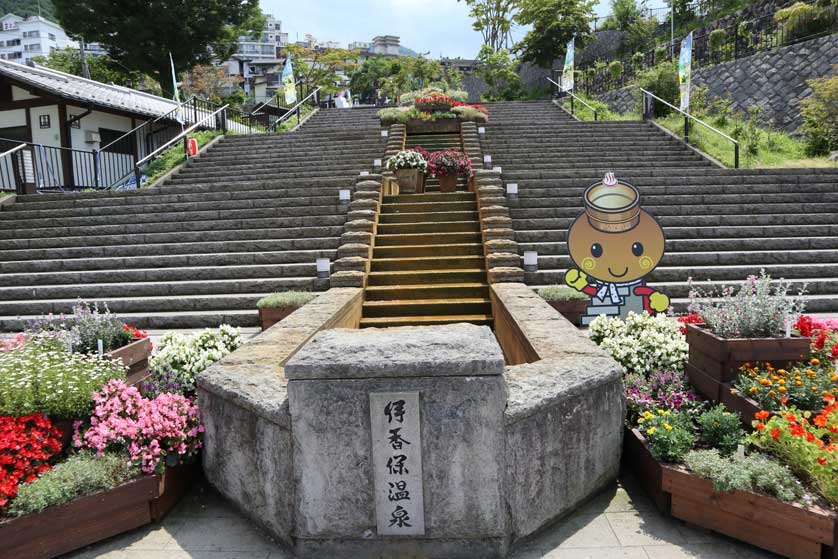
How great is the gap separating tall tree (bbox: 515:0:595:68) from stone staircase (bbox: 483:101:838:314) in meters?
19.5

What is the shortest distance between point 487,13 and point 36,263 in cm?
3960

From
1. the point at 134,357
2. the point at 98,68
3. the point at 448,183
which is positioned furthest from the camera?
the point at 98,68

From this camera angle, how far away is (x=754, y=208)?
1016 centimetres

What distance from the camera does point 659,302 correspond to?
5.98 meters

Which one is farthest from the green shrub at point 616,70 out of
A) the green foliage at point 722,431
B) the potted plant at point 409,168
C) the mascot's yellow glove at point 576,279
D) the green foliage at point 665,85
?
the green foliage at point 722,431

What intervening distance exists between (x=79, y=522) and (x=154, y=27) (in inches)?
1064

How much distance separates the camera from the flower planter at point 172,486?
3199 millimetres

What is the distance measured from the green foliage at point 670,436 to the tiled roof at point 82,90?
58.7ft

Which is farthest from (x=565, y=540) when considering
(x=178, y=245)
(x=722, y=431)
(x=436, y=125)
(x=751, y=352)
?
(x=436, y=125)

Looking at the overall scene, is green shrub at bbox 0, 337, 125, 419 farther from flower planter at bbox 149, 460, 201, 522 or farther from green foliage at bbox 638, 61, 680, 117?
green foliage at bbox 638, 61, 680, 117

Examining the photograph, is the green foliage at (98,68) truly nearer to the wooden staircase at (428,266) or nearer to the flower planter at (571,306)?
the wooden staircase at (428,266)

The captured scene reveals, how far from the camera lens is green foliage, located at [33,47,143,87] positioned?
27922mm

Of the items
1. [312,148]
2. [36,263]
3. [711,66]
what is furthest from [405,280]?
[711,66]

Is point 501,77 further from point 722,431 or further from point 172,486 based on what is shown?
point 172,486
